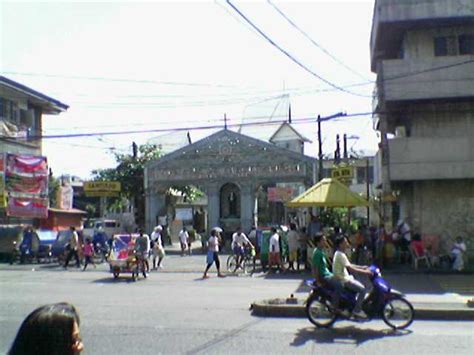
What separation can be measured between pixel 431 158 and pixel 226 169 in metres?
15.9

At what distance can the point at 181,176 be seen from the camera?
38156 mm

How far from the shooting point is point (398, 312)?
1068 cm

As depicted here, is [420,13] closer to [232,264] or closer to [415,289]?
[415,289]

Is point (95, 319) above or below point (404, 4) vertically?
below

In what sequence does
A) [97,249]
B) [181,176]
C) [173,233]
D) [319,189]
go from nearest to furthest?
[319,189] < [97,249] < [181,176] < [173,233]

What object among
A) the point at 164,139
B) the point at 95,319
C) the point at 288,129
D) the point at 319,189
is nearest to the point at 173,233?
the point at 164,139

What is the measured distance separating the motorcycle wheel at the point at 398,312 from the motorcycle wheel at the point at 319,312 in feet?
3.16

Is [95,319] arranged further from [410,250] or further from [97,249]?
[97,249]

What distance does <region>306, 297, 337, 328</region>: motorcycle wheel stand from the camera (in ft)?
35.8

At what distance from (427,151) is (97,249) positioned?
49.8ft

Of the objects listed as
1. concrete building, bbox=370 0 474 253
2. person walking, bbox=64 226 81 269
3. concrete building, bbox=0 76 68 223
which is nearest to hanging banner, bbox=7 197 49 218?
concrete building, bbox=0 76 68 223

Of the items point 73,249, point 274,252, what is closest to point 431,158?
point 274,252

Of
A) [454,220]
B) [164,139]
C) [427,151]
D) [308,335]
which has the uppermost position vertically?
[164,139]

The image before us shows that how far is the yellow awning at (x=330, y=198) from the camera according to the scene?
21.7m
